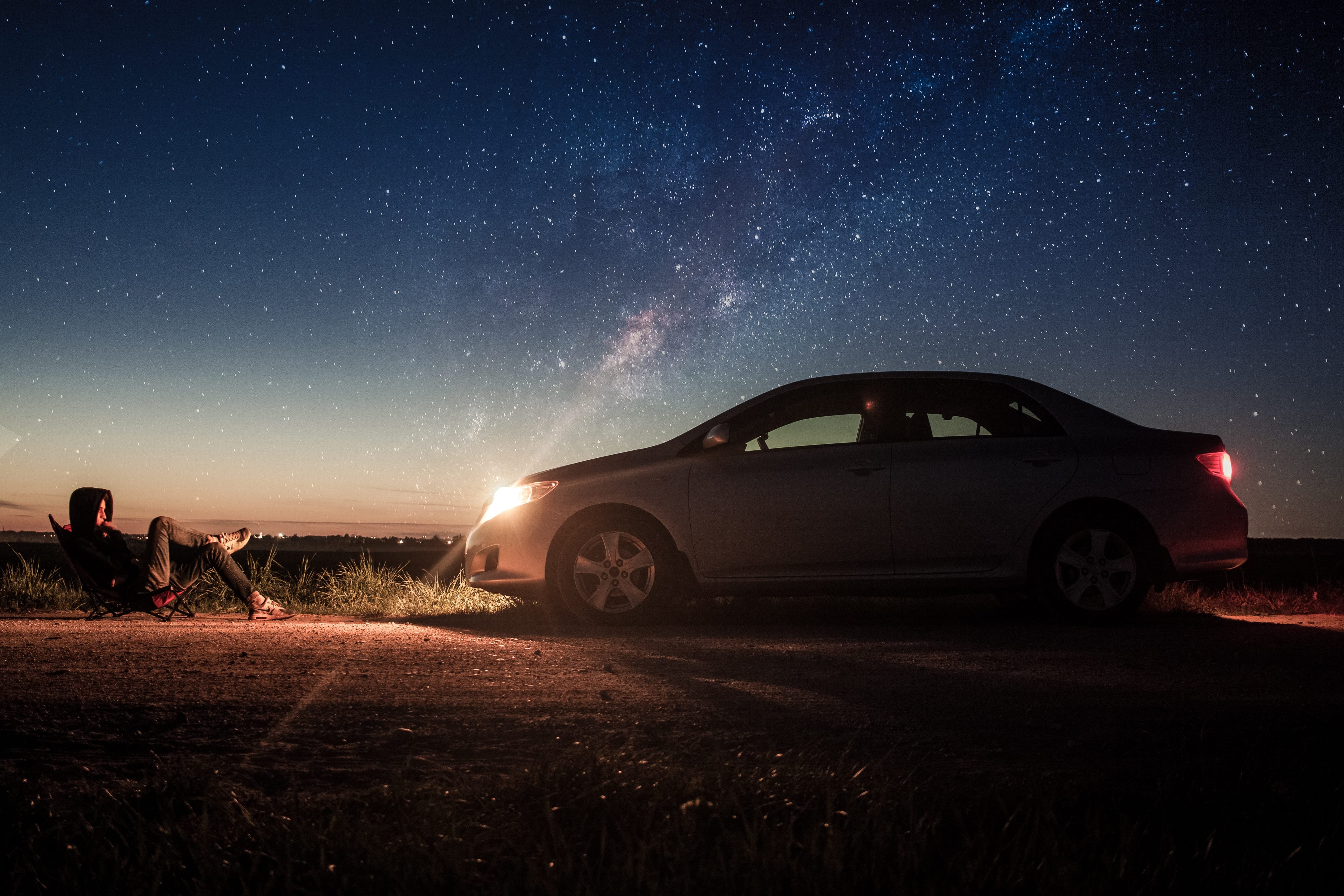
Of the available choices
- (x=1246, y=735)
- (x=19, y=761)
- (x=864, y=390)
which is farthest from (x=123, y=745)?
(x=864, y=390)

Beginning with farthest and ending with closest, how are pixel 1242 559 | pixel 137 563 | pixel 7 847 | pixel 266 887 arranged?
pixel 137 563 → pixel 1242 559 → pixel 7 847 → pixel 266 887

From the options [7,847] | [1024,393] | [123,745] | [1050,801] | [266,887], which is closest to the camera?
[266,887]

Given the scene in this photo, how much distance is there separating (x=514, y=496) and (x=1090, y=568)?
4.33 meters

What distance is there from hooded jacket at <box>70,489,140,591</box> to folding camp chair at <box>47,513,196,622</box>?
0.04m

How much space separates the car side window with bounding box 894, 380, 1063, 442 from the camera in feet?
23.3

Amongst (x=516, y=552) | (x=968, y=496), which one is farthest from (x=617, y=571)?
(x=968, y=496)

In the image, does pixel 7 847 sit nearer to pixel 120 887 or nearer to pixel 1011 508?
pixel 120 887

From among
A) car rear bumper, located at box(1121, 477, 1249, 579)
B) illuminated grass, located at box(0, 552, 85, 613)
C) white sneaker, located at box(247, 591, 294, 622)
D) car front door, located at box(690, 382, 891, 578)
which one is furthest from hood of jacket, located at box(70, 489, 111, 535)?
car rear bumper, located at box(1121, 477, 1249, 579)

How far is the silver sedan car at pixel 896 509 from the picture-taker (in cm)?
680

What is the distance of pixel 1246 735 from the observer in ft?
11.8

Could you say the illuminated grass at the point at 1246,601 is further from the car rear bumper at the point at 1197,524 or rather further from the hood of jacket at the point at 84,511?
the hood of jacket at the point at 84,511

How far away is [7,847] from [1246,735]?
4009mm

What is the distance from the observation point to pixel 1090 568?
6832 mm

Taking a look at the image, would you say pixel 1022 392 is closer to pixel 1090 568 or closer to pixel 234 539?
pixel 1090 568
